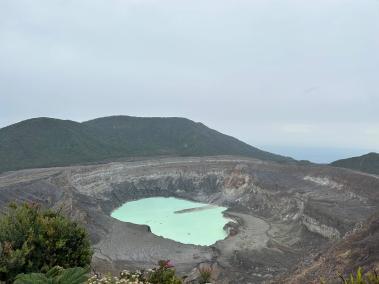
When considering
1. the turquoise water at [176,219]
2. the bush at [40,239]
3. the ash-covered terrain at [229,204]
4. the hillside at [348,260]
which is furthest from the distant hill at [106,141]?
the bush at [40,239]

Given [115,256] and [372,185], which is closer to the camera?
[115,256]

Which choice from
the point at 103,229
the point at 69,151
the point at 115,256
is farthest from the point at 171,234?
the point at 69,151

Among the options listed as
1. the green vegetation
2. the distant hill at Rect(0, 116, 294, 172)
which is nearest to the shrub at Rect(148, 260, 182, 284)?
the green vegetation

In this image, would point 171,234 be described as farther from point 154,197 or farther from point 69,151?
point 69,151

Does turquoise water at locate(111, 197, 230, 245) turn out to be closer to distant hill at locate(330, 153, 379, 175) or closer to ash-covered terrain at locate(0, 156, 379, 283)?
ash-covered terrain at locate(0, 156, 379, 283)

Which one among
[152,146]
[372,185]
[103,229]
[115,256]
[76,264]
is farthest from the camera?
[152,146]

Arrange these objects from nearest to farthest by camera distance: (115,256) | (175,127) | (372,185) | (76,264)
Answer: (76,264) → (115,256) → (372,185) → (175,127)
